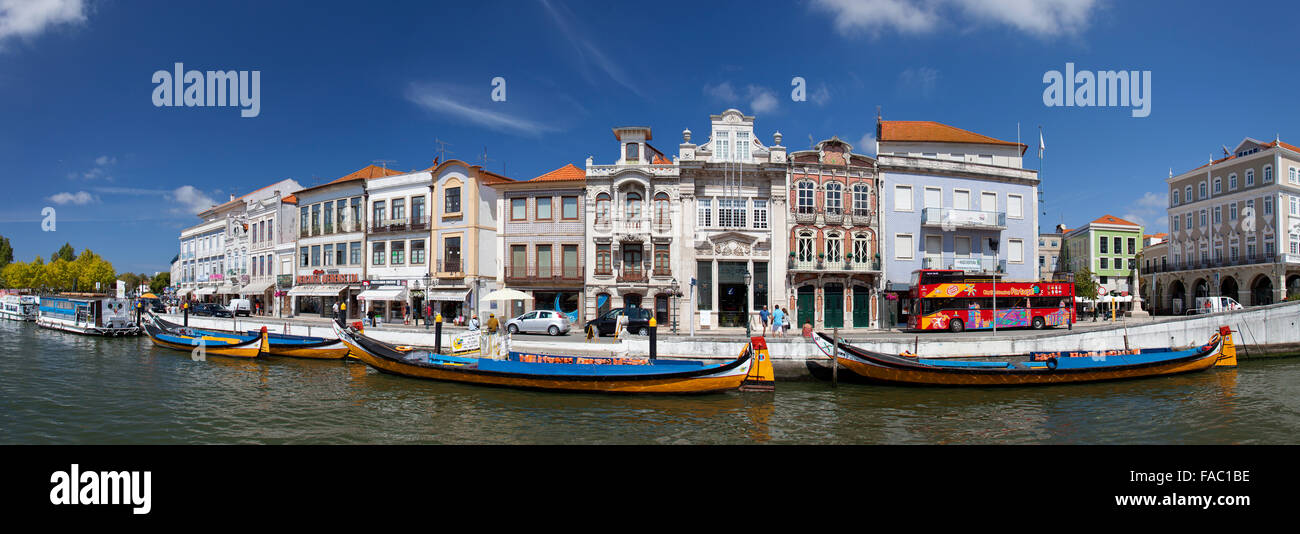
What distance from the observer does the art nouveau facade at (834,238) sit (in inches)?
1304

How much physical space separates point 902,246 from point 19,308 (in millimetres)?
79177

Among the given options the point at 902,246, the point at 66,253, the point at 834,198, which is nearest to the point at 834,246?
the point at 834,198

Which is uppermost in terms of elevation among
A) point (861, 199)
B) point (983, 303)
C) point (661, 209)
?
point (861, 199)

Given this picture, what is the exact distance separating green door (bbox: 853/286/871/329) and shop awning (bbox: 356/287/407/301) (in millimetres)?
28140

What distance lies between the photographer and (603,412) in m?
15.8

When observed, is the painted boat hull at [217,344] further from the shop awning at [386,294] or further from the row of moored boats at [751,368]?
the shop awning at [386,294]

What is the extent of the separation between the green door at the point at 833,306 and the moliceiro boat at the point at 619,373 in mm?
15915

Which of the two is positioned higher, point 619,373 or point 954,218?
point 954,218

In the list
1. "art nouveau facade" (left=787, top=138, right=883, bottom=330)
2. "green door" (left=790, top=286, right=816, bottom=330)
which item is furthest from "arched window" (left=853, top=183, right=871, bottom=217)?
"green door" (left=790, top=286, right=816, bottom=330)

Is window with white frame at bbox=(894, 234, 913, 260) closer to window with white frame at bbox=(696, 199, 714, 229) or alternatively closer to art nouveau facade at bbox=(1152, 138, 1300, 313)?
window with white frame at bbox=(696, 199, 714, 229)

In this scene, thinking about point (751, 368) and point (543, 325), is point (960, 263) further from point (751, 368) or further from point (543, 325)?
point (543, 325)

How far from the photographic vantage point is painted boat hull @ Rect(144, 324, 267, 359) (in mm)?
26547

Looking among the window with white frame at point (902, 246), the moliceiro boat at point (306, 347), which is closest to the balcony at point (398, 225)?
the moliceiro boat at point (306, 347)
